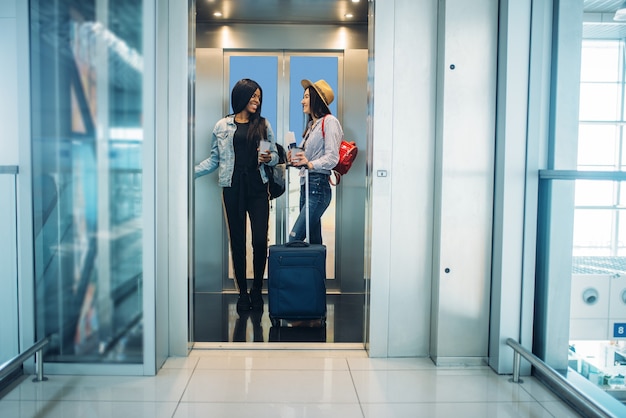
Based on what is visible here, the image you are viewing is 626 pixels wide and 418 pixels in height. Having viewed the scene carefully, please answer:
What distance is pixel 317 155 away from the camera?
4184 millimetres

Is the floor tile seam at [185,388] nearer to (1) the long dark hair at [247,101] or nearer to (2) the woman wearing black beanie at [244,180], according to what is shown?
(2) the woman wearing black beanie at [244,180]

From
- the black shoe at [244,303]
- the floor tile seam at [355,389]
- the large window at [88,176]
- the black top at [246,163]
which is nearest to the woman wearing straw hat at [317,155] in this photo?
the black top at [246,163]

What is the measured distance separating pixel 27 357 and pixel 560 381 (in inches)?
95.2

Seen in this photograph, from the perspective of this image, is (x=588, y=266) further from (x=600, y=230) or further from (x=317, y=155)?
(x=317, y=155)

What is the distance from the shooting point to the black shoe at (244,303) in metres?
4.27

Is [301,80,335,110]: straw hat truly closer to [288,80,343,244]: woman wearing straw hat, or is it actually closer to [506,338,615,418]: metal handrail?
[288,80,343,244]: woman wearing straw hat

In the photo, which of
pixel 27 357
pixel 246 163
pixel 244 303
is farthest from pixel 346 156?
pixel 27 357

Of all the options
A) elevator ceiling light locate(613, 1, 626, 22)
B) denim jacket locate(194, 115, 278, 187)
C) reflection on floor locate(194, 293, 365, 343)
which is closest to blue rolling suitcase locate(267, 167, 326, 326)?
reflection on floor locate(194, 293, 365, 343)

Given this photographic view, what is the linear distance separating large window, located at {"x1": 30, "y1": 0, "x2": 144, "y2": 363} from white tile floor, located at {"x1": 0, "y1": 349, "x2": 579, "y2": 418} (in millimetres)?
263

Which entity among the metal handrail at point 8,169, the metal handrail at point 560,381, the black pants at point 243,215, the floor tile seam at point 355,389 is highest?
the metal handrail at point 8,169

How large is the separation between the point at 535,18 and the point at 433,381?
6.33 ft

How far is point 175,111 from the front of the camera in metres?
3.09

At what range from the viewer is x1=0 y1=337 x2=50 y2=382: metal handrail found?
2.36 meters

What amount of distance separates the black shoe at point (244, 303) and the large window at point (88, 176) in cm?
147
